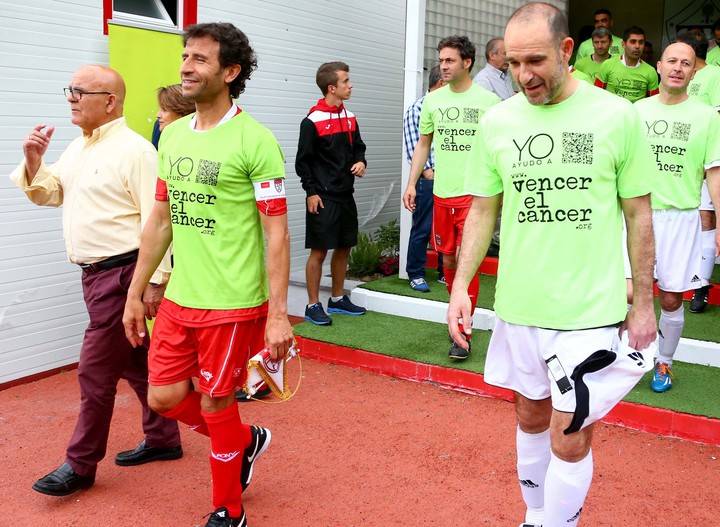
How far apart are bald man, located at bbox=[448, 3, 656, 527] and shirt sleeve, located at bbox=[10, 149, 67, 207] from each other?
2.34m

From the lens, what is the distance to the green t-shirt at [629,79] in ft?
29.9

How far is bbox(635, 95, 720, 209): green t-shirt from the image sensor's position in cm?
527

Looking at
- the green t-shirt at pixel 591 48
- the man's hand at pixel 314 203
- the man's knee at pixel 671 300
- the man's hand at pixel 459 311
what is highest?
the green t-shirt at pixel 591 48

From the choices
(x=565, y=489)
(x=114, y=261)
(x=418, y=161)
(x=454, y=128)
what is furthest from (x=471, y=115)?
(x=565, y=489)

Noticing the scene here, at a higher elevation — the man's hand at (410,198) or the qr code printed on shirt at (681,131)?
the qr code printed on shirt at (681,131)

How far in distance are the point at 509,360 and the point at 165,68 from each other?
446cm

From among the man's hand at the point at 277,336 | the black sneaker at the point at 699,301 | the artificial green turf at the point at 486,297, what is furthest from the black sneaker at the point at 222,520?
the black sneaker at the point at 699,301

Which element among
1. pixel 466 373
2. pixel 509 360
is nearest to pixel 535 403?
pixel 509 360

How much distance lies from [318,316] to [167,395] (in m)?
3.47

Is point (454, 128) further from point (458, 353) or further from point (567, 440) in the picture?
point (567, 440)

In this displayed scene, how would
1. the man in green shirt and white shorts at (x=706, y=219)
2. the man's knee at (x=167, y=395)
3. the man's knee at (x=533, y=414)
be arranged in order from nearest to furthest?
the man's knee at (x=533, y=414)
the man's knee at (x=167, y=395)
the man in green shirt and white shorts at (x=706, y=219)

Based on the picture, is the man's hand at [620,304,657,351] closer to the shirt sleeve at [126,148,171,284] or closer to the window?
the shirt sleeve at [126,148,171,284]

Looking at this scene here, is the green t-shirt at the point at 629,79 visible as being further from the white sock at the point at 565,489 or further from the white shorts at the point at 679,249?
the white sock at the point at 565,489

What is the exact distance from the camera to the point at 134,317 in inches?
A: 149
